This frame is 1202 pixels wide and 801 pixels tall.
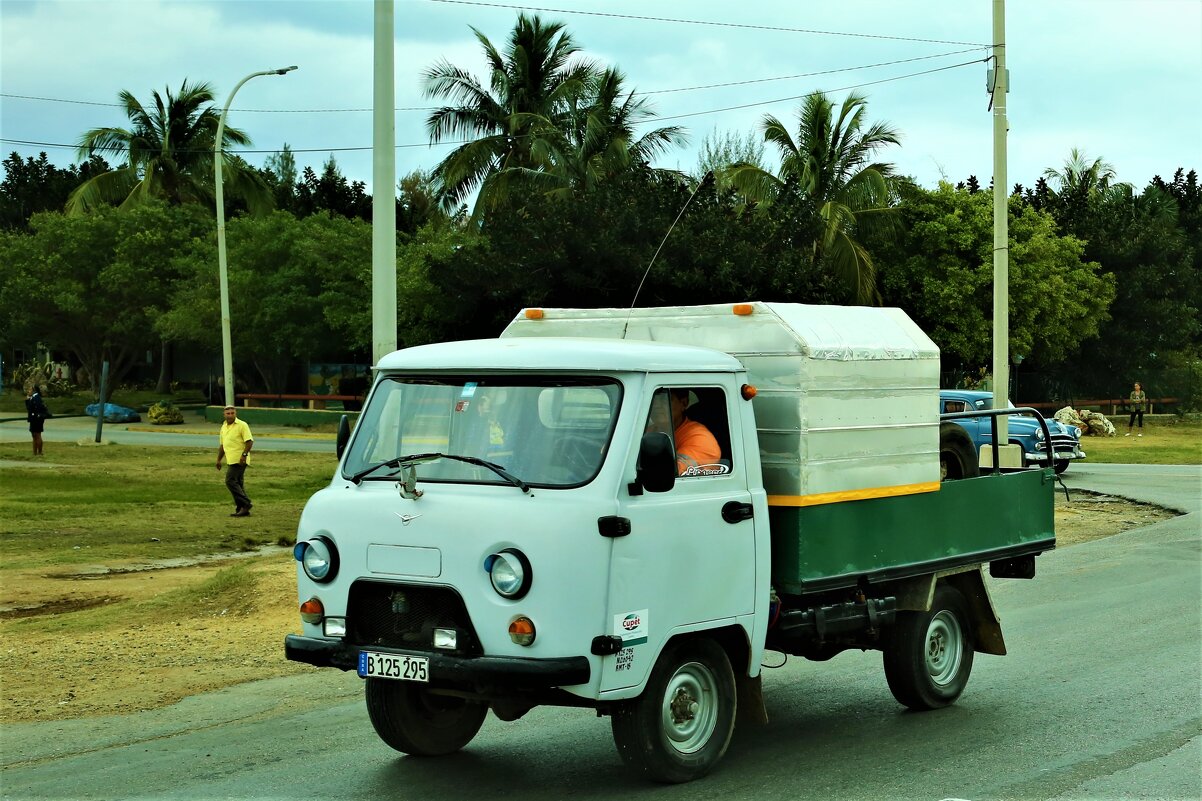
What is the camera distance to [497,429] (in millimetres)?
6480

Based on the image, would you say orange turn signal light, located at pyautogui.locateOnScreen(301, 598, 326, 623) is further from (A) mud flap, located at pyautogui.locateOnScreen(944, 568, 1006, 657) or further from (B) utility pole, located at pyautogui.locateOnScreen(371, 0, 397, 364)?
(B) utility pole, located at pyautogui.locateOnScreen(371, 0, 397, 364)

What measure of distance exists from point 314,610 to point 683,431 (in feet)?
6.54

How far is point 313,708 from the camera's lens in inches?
336

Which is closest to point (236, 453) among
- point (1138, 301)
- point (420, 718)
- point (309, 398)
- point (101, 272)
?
point (420, 718)

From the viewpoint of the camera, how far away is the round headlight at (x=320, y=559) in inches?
256

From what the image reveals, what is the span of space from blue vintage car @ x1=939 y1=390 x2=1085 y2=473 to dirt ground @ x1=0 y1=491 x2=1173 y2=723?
12.7 m

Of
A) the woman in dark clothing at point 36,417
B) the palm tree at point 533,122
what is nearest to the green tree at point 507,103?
the palm tree at point 533,122

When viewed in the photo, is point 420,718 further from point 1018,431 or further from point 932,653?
point 1018,431

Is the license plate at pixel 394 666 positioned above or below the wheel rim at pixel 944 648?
above

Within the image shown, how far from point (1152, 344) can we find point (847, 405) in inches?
2114

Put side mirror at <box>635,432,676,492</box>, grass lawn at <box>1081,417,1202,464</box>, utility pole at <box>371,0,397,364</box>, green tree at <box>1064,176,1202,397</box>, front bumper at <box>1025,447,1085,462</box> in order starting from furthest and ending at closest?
green tree at <box>1064,176,1202,397</box>
grass lawn at <box>1081,417,1202,464</box>
front bumper at <box>1025,447,1085,462</box>
utility pole at <box>371,0,397,364</box>
side mirror at <box>635,432,676,492</box>

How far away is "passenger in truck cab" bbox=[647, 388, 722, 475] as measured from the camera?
6.55 metres

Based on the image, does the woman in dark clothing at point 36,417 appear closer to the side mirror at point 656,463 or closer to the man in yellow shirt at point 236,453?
the man in yellow shirt at point 236,453

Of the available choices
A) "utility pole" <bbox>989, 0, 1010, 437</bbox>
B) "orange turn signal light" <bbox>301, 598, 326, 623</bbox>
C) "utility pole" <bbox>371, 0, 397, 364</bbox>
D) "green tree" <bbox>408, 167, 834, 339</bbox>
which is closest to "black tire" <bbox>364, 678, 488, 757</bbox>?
"orange turn signal light" <bbox>301, 598, 326, 623</bbox>
